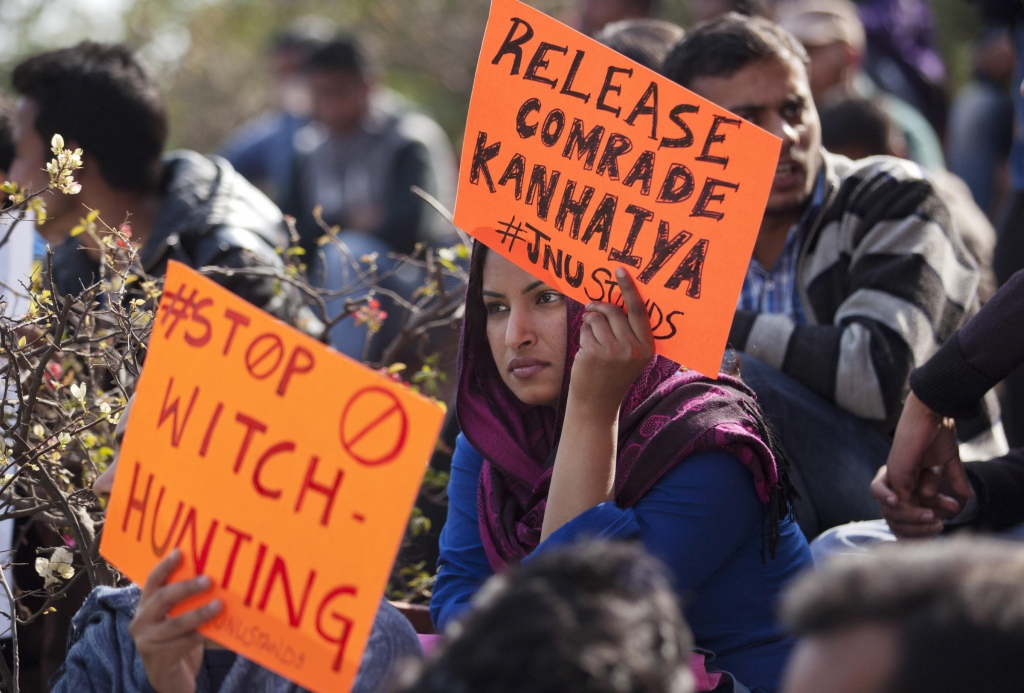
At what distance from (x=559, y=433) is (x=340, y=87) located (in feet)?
18.6

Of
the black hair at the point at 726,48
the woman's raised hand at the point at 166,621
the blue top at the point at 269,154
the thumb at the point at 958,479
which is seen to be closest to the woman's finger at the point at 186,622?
the woman's raised hand at the point at 166,621

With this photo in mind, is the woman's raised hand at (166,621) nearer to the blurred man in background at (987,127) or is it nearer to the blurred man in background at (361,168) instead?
the blurred man in background at (361,168)

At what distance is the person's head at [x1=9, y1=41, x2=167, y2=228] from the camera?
4102 millimetres

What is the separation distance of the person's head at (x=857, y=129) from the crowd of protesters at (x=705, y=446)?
2.29 ft

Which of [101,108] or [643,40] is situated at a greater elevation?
[643,40]

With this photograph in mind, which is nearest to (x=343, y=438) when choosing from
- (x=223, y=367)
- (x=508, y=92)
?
(x=223, y=367)

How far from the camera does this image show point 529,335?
2.41 metres

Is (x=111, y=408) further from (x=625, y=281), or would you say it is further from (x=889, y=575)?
(x=889, y=575)

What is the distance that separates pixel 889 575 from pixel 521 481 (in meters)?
Answer: 1.40

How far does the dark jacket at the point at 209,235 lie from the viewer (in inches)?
145

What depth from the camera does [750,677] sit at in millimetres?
2215

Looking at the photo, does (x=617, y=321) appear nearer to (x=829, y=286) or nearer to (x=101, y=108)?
(x=829, y=286)

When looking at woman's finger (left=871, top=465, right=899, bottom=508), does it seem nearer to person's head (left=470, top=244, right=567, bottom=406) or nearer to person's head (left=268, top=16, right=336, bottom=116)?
person's head (left=470, top=244, right=567, bottom=406)

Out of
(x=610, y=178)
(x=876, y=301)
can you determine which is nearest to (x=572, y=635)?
(x=610, y=178)
